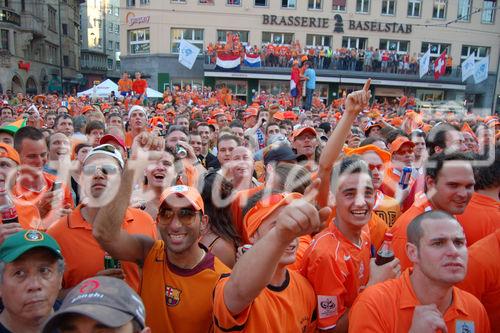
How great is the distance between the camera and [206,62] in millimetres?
28000

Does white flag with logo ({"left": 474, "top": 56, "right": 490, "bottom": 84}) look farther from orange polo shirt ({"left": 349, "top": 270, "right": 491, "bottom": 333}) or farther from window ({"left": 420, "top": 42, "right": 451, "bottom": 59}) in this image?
window ({"left": 420, "top": 42, "right": 451, "bottom": 59})

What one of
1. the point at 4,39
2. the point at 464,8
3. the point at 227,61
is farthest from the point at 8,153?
the point at 464,8

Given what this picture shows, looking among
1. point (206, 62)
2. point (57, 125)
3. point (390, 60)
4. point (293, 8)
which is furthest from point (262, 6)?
point (57, 125)

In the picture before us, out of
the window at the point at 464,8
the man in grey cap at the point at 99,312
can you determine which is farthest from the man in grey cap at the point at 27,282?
the window at the point at 464,8

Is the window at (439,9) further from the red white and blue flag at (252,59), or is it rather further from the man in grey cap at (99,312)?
the man in grey cap at (99,312)

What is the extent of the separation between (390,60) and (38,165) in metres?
29.2

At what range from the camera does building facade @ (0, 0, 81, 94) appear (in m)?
31.7

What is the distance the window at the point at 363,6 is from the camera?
1224 inches

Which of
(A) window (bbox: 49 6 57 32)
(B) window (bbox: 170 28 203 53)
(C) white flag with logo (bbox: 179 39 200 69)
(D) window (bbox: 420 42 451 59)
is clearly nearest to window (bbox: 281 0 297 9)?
(B) window (bbox: 170 28 203 53)

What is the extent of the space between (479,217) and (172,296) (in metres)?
2.24

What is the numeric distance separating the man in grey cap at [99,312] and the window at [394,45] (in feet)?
109

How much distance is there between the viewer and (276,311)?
6.52ft

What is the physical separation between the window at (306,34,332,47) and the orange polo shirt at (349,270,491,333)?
3054 cm

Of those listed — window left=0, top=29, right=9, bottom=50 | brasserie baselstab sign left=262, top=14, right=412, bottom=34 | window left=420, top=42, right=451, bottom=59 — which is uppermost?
brasserie baselstab sign left=262, top=14, right=412, bottom=34
